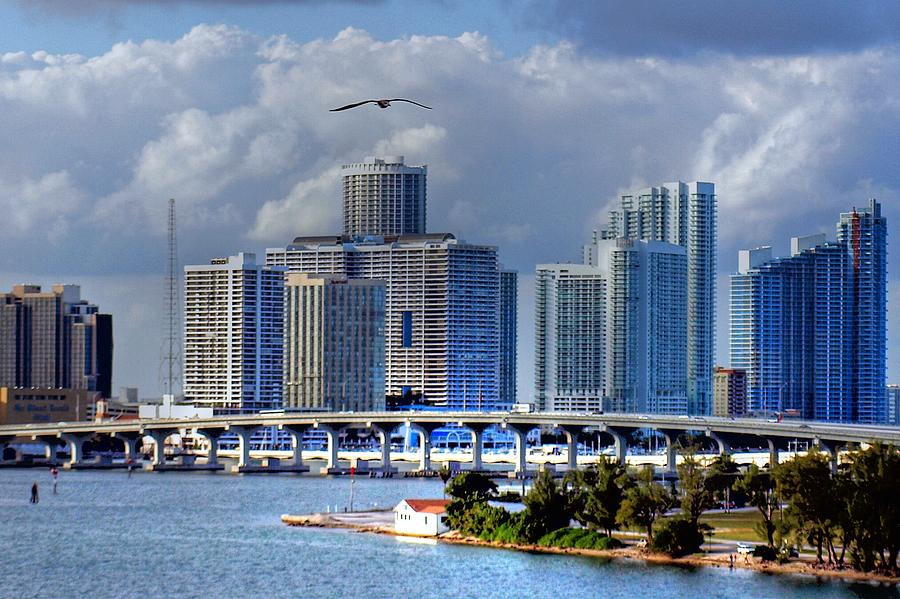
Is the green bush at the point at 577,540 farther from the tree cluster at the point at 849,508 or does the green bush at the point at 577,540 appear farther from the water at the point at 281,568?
the tree cluster at the point at 849,508

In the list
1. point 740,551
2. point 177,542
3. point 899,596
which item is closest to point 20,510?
point 177,542

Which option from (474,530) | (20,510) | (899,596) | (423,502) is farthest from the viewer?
(20,510)

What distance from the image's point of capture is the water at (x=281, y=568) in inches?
4031

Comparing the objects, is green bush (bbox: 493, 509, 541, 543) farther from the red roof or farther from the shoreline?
the red roof

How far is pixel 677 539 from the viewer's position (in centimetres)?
11306

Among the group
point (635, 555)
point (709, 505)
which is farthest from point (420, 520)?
point (635, 555)

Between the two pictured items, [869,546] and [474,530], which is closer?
[869,546]

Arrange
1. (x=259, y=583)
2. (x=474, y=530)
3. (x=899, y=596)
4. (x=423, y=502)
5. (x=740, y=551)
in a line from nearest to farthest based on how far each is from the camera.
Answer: (x=899, y=596), (x=259, y=583), (x=740, y=551), (x=474, y=530), (x=423, y=502)

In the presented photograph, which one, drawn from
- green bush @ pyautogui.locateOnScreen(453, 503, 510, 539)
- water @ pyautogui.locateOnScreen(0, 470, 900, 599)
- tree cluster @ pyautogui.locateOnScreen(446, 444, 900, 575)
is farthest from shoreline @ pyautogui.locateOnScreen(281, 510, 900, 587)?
water @ pyautogui.locateOnScreen(0, 470, 900, 599)

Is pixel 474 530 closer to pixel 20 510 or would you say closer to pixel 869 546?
pixel 869 546

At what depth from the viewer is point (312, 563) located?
11338cm

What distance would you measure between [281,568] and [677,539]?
22.2 m

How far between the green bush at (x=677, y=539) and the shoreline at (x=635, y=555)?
0.47m

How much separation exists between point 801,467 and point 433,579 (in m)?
21.1
